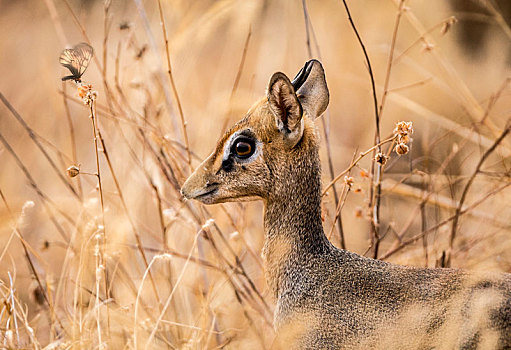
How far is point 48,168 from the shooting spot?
18.7ft

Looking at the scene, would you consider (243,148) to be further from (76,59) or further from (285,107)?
(76,59)

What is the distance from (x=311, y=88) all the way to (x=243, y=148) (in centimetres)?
42

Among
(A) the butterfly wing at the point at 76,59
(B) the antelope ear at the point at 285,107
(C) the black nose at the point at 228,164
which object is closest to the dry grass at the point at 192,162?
(A) the butterfly wing at the point at 76,59

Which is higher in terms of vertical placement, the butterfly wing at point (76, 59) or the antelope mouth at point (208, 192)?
the butterfly wing at point (76, 59)

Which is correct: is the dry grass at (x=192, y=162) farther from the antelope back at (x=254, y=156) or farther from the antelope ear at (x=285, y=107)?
the antelope ear at (x=285, y=107)

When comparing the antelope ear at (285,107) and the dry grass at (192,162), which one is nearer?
the antelope ear at (285,107)

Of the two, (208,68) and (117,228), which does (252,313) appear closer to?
(117,228)

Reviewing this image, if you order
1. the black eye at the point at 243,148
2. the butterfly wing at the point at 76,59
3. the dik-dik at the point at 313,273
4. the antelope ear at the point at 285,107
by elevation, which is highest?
the butterfly wing at the point at 76,59

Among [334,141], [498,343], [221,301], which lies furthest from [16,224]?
[334,141]

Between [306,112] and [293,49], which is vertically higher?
[293,49]

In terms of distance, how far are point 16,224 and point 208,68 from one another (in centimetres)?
401

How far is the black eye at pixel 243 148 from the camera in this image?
273 cm

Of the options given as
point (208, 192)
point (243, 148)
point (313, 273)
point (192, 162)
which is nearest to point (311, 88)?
point (243, 148)

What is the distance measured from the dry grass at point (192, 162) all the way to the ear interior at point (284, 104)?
539mm
